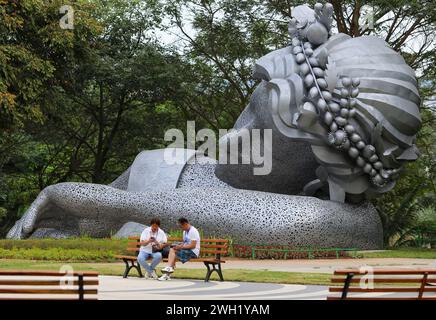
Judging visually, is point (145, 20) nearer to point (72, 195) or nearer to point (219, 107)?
point (219, 107)

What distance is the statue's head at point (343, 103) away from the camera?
19344 millimetres

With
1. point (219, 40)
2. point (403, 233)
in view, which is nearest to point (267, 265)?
point (403, 233)

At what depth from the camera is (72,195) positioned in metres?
20.9

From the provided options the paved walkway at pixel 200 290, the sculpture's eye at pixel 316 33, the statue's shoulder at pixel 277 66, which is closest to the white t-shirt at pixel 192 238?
the paved walkway at pixel 200 290

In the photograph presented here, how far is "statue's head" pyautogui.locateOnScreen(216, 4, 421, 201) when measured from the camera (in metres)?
19.3

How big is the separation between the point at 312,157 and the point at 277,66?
292 centimetres

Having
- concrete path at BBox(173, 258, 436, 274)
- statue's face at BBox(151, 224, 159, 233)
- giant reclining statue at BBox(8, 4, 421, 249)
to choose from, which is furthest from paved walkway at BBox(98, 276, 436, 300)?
giant reclining statue at BBox(8, 4, 421, 249)

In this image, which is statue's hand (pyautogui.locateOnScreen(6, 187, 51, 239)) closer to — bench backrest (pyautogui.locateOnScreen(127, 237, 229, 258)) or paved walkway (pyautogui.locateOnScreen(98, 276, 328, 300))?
bench backrest (pyautogui.locateOnScreen(127, 237, 229, 258))

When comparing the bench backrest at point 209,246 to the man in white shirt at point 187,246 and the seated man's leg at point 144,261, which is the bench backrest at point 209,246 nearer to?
the seated man's leg at point 144,261

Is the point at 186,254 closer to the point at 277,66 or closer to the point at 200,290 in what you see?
the point at 200,290

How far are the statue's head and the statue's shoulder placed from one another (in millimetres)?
27

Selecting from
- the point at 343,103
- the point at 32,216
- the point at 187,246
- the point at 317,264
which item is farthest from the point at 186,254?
the point at 32,216

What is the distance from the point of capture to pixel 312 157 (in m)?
21.7

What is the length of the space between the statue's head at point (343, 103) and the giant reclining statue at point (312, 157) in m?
0.03
